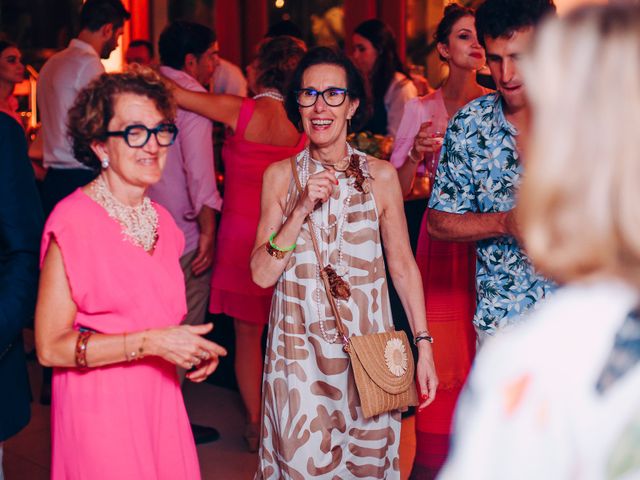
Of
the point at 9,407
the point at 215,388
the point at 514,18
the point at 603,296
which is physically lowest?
the point at 215,388

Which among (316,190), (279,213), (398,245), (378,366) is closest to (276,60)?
(279,213)

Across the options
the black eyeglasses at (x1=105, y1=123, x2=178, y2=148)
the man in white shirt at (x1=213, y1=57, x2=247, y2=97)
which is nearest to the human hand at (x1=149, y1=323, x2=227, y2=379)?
the black eyeglasses at (x1=105, y1=123, x2=178, y2=148)

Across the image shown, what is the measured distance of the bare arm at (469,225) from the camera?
9.29 ft

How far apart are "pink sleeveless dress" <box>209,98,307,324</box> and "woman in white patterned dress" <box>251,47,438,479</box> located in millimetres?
1278

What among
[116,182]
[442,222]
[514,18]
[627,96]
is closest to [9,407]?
[116,182]

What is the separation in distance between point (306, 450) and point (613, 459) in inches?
77.9

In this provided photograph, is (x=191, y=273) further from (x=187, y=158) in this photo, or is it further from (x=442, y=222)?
(x=442, y=222)

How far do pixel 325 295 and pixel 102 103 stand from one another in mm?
948

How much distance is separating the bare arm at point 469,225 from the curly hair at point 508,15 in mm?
Result: 566

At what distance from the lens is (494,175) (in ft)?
9.79

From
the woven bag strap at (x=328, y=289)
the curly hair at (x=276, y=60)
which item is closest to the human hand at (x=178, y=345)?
the woven bag strap at (x=328, y=289)

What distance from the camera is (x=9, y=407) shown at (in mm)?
2656

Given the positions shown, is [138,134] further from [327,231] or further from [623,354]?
[623,354]

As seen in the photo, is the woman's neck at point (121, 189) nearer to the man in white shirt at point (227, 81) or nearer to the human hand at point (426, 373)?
the human hand at point (426, 373)
